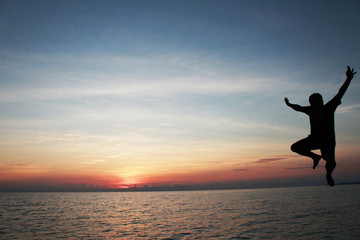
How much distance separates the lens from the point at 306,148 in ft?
17.6

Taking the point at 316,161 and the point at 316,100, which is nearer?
the point at 316,100

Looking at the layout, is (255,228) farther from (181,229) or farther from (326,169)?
(326,169)

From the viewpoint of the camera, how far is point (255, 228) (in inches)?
1363

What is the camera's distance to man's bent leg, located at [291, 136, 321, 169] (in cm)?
527

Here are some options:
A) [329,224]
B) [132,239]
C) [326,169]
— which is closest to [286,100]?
[326,169]

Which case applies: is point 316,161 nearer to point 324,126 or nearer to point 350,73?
point 324,126

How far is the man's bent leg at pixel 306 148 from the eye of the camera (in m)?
5.27

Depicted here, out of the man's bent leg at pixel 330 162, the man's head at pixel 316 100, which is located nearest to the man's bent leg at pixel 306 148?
the man's bent leg at pixel 330 162

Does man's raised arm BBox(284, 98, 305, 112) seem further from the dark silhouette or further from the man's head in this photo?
the man's head

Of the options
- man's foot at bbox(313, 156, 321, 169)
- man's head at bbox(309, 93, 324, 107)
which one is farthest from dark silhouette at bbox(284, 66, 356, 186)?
man's foot at bbox(313, 156, 321, 169)

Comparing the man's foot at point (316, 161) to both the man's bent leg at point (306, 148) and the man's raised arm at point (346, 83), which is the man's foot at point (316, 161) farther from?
the man's raised arm at point (346, 83)

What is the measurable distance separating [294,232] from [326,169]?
3159 cm

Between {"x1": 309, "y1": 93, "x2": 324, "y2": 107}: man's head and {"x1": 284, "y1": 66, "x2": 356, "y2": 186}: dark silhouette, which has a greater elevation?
{"x1": 309, "y1": 93, "x2": 324, "y2": 107}: man's head

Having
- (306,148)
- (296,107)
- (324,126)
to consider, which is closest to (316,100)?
(296,107)
